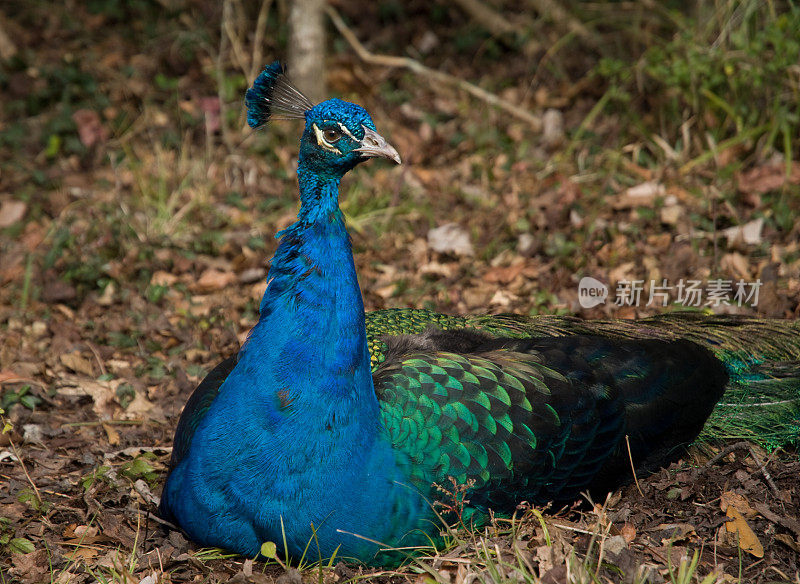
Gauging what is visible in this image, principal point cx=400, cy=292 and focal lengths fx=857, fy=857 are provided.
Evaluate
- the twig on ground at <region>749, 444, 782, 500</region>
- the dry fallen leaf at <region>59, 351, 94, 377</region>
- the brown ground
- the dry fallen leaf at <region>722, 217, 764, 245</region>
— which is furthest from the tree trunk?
the twig on ground at <region>749, 444, 782, 500</region>

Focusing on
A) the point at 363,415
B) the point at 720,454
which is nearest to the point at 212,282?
the point at 363,415

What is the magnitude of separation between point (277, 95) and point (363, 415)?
1315 mm

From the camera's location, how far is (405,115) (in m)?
7.58

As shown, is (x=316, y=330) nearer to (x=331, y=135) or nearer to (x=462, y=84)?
(x=331, y=135)

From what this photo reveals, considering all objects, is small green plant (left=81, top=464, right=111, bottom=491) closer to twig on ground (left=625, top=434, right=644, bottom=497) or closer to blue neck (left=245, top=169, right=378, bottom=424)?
blue neck (left=245, top=169, right=378, bottom=424)

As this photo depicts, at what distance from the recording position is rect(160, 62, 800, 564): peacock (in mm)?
3006

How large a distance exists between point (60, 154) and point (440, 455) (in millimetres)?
5147

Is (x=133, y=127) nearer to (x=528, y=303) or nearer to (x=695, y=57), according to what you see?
(x=528, y=303)

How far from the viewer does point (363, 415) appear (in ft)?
10.0

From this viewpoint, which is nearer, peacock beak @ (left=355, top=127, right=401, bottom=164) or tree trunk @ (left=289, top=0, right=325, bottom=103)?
peacock beak @ (left=355, top=127, right=401, bottom=164)

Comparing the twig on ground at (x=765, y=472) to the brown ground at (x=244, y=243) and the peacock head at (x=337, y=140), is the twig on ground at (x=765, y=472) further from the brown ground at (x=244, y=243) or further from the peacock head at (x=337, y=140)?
the peacock head at (x=337, y=140)

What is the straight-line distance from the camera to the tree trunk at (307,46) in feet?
21.5

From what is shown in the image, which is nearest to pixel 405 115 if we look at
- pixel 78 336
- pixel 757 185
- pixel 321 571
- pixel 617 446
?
pixel 757 185

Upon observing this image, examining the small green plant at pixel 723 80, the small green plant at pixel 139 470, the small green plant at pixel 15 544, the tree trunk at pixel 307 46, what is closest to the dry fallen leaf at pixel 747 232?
the small green plant at pixel 723 80
